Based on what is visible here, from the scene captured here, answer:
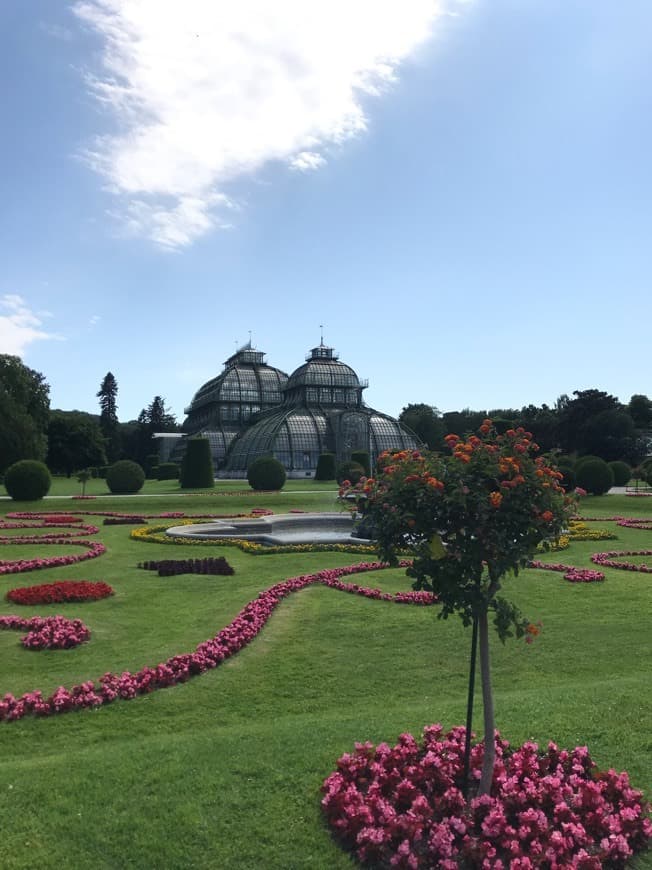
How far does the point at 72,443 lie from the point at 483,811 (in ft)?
230

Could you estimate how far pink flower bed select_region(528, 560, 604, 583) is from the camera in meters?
12.3

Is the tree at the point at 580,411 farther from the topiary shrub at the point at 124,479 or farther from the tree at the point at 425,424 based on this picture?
the topiary shrub at the point at 124,479

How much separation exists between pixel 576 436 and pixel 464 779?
63.9m

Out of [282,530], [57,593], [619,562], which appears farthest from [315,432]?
[57,593]

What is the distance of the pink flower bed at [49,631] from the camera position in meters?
8.35

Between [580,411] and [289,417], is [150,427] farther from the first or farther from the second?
[580,411]

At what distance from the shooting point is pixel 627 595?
36.7 ft

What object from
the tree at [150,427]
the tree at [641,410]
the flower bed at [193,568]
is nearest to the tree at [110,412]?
the tree at [150,427]

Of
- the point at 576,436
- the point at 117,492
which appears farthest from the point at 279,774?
the point at 576,436

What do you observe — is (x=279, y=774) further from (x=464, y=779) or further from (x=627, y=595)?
(x=627, y=595)

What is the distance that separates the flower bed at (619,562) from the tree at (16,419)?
34654 millimetres

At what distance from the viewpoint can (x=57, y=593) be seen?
10.8 metres

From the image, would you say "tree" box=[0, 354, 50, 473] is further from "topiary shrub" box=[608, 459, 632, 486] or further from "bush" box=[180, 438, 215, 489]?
"topiary shrub" box=[608, 459, 632, 486]

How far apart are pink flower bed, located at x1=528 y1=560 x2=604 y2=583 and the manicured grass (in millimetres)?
345
